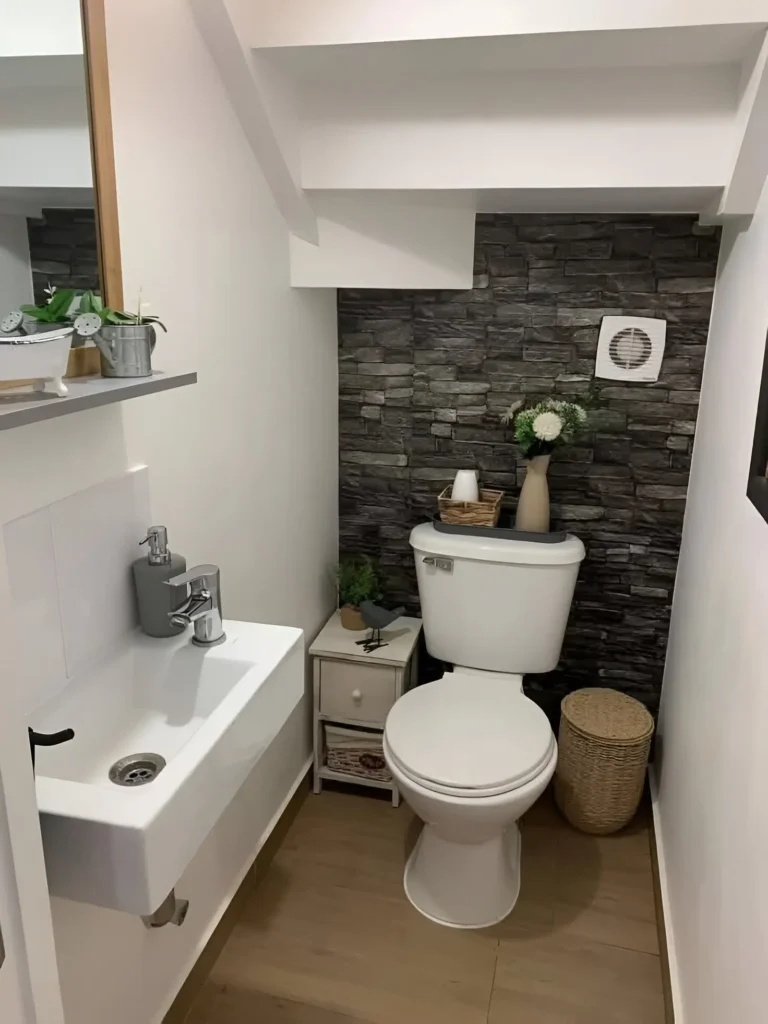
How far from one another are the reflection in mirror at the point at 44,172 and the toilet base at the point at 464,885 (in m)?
1.47

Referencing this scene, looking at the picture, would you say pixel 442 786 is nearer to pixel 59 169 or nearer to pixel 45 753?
pixel 45 753

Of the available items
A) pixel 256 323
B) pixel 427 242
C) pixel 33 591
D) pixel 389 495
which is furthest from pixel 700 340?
pixel 33 591

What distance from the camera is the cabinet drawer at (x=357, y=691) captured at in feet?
7.48

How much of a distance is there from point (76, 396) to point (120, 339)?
0.63ft

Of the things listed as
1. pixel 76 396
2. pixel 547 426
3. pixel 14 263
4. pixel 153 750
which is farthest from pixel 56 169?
pixel 547 426

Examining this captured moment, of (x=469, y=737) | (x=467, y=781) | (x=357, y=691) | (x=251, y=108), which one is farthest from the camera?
(x=357, y=691)

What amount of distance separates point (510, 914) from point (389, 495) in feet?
4.07

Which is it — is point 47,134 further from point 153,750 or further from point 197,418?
point 153,750

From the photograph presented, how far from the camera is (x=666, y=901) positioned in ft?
6.31

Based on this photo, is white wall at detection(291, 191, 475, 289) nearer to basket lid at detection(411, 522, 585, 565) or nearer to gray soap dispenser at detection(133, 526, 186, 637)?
basket lid at detection(411, 522, 585, 565)

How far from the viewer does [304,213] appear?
1.92 m

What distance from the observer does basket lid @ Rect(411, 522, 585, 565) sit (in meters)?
2.12

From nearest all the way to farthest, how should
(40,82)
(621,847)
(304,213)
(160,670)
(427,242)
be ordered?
(40,82) < (160,670) < (304,213) < (427,242) < (621,847)

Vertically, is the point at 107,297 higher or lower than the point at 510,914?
higher
